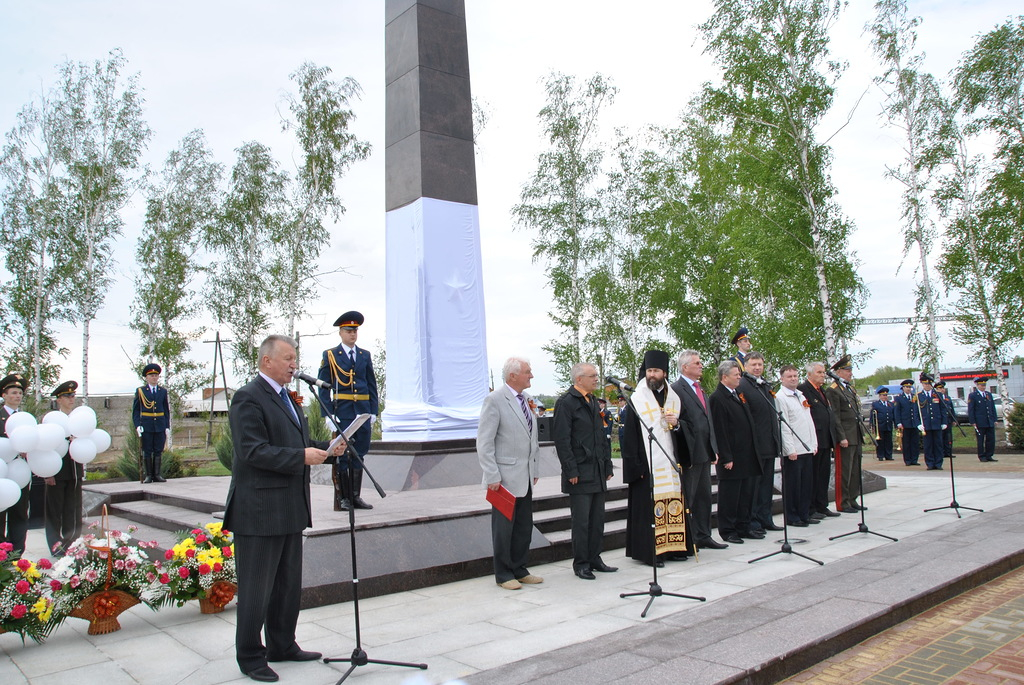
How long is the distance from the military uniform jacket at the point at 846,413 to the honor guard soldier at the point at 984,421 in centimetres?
859

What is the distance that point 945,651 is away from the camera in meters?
3.90

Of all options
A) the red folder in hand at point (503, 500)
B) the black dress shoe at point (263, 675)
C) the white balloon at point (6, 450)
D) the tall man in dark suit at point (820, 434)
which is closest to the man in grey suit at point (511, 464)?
the red folder in hand at point (503, 500)

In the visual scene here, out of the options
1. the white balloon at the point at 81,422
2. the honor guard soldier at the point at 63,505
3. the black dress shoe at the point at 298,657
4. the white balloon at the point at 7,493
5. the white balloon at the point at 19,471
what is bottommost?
the black dress shoe at the point at 298,657

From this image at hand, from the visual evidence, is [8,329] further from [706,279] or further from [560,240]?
[706,279]

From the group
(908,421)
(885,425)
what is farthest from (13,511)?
(885,425)

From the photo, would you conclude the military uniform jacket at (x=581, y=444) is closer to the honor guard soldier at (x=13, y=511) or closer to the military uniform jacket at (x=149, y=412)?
the honor guard soldier at (x=13, y=511)

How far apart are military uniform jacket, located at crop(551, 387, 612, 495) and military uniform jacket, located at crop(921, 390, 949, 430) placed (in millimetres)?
11439

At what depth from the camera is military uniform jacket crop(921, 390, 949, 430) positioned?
1450cm

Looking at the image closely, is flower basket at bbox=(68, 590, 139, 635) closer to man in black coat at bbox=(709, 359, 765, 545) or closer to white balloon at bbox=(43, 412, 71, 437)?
white balloon at bbox=(43, 412, 71, 437)

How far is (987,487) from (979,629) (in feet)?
24.6

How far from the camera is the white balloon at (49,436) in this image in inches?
212

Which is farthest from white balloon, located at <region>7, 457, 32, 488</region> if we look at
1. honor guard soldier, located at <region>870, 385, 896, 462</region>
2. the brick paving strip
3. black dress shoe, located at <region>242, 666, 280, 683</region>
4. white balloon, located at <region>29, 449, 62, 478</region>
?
honor guard soldier, located at <region>870, 385, 896, 462</region>

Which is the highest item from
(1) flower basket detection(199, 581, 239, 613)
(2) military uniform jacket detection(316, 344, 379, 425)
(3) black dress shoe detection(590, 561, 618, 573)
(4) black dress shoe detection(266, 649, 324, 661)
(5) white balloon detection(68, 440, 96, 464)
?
(2) military uniform jacket detection(316, 344, 379, 425)

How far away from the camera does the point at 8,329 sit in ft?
70.4
